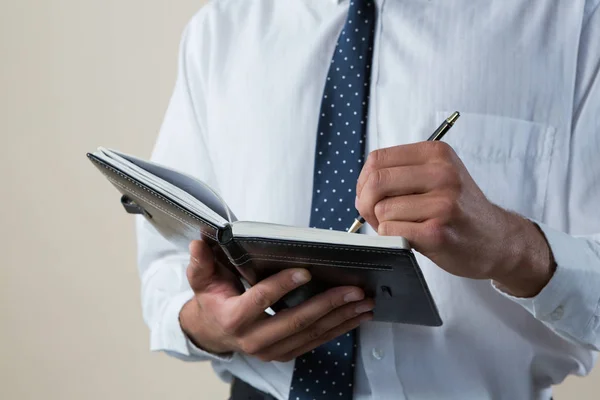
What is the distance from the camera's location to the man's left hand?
0.86 m

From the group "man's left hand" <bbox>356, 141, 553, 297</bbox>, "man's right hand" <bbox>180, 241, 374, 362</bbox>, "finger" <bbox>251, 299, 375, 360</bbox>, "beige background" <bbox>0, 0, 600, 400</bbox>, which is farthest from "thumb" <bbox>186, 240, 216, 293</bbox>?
"beige background" <bbox>0, 0, 600, 400</bbox>

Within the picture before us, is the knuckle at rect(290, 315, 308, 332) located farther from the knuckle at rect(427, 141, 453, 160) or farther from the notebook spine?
the knuckle at rect(427, 141, 453, 160)

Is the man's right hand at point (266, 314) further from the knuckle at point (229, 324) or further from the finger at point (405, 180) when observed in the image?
the finger at point (405, 180)

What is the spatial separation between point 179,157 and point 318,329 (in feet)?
1.49

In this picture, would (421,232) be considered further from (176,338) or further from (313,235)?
(176,338)

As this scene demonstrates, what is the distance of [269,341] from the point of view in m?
1.03

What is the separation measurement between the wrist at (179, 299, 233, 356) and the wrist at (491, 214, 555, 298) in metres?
0.40

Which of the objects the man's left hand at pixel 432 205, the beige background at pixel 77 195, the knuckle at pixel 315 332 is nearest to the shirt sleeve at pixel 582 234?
the man's left hand at pixel 432 205

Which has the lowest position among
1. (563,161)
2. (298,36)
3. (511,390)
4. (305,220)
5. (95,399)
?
(95,399)

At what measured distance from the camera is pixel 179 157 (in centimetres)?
134

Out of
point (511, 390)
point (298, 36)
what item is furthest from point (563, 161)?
point (298, 36)

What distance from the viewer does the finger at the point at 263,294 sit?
2.99ft

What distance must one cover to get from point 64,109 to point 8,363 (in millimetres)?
669

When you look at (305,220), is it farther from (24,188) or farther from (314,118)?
(24,188)
